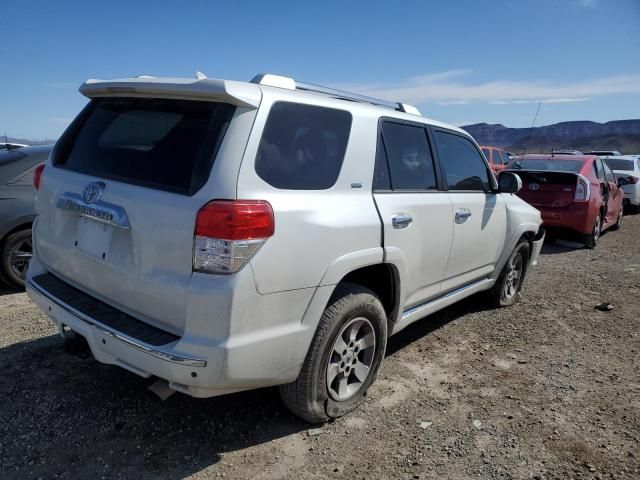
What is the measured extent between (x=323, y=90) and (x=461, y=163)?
1.67 m

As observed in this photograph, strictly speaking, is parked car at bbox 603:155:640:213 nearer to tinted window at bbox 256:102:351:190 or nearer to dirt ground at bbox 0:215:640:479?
dirt ground at bbox 0:215:640:479

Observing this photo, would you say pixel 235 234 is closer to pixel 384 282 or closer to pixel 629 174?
pixel 384 282

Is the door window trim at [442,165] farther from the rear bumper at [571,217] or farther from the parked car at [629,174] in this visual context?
the parked car at [629,174]

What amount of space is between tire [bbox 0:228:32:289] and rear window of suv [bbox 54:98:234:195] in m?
2.37

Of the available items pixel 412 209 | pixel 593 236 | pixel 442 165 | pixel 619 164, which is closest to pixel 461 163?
pixel 442 165

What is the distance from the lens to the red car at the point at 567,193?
8.27 metres

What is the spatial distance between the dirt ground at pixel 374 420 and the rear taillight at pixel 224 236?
114 centimetres

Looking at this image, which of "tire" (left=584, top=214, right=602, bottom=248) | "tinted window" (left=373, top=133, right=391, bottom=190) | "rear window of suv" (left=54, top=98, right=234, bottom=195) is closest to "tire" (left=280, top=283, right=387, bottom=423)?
"tinted window" (left=373, top=133, right=391, bottom=190)

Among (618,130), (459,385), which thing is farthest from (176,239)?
(618,130)

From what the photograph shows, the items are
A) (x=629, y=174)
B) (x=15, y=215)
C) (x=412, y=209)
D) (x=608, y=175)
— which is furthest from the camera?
(x=629, y=174)

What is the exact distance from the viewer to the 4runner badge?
8.51 feet

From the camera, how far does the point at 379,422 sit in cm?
307

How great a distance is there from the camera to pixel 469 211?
4.05 m

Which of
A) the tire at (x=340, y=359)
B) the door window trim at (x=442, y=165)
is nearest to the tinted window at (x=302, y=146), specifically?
the tire at (x=340, y=359)
